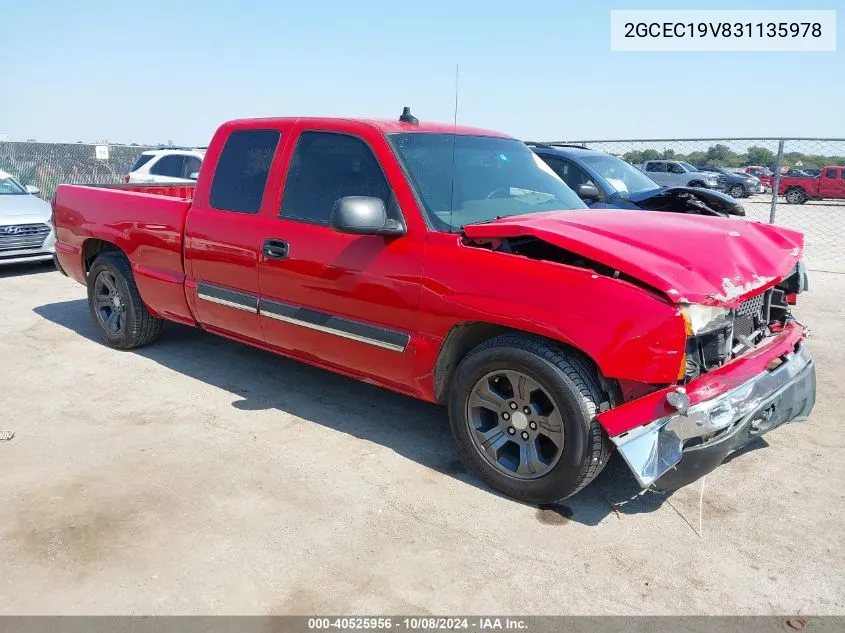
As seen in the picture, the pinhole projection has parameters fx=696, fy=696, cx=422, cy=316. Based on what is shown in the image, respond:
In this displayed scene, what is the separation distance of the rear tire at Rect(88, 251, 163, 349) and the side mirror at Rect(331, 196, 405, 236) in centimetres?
282

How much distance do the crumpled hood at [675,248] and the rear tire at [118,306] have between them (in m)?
3.40

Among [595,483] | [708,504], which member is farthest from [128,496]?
[708,504]

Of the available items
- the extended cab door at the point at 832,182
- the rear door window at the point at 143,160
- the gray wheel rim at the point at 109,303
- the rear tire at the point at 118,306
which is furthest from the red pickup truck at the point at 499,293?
the extended cab door at the point at 832,182

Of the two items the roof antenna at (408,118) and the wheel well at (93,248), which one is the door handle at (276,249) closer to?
the roof antenna at (408,118)

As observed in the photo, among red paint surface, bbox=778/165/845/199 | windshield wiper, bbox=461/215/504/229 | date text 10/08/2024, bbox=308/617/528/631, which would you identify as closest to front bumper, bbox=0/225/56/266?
windshield wiper, bbox=461/215/504/229

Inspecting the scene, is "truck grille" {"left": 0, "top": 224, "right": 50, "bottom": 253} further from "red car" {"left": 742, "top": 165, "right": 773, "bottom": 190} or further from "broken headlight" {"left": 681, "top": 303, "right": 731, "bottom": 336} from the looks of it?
"red car" {"left": 742, "top": 165, "right": 773, "bottom": 190}

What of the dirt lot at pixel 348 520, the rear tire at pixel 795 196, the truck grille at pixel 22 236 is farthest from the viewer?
the rear tire at pixel 795 196

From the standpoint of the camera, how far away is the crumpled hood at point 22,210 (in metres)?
9.40

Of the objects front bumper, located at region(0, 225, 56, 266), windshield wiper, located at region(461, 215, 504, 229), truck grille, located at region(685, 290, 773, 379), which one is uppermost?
windshield wiper, located at region(461, 215, 504, 229)

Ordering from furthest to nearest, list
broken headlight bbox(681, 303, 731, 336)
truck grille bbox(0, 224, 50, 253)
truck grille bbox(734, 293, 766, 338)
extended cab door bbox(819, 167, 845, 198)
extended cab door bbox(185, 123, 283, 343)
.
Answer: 1. extended cab door bbox(819, 167, 845, 198)
2. truck grille bbox(0, 224, 50, 253)
3. extended cab door bbox(185, 123, 283, 343)
4. truck grille bbox(734, 293, 766, 338)
5. broken headlight bbox(681, 303, 731, 336)

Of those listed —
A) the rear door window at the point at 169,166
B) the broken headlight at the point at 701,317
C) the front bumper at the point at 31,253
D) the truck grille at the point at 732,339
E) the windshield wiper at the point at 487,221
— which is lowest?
the front bumper at the point at 31,253

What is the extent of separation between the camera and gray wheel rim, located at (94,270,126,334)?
5879mm

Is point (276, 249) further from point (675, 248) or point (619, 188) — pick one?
point (619, 188)

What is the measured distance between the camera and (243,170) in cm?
471
